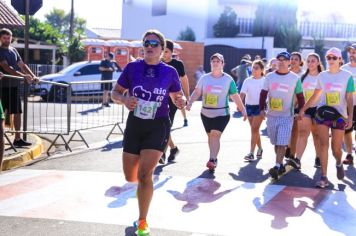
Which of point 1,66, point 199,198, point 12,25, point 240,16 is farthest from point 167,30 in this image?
point 199,198

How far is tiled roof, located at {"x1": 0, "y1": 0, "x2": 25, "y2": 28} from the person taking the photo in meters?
12.5

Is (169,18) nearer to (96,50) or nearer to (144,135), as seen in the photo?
(96,50)

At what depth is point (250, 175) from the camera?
27.5 ft

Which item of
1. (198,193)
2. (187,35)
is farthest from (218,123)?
(187,35)

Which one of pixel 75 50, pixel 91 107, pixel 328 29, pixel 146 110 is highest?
pixel 328 29

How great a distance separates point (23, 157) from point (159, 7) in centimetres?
4039

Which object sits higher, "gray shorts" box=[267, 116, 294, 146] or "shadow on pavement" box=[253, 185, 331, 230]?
"gray shorts" box=[267, 116, 294, 146]

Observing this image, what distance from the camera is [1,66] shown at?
9.57 m

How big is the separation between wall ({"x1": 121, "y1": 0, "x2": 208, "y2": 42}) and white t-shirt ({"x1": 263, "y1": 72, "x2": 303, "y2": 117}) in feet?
118

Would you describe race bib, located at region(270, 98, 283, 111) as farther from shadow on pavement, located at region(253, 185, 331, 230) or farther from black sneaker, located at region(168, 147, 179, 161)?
black sneaker, located at region(168, 147, 179, 161)

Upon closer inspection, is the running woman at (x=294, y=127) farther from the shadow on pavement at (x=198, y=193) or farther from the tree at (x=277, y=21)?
the tree at (x=277, y=21)

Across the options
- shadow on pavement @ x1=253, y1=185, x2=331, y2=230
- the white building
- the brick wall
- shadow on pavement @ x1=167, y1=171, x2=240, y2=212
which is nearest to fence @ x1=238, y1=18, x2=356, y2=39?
the white building

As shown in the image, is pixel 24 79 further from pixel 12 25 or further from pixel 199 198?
pixel 199 198

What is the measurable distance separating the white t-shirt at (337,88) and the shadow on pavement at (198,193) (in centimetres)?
181
